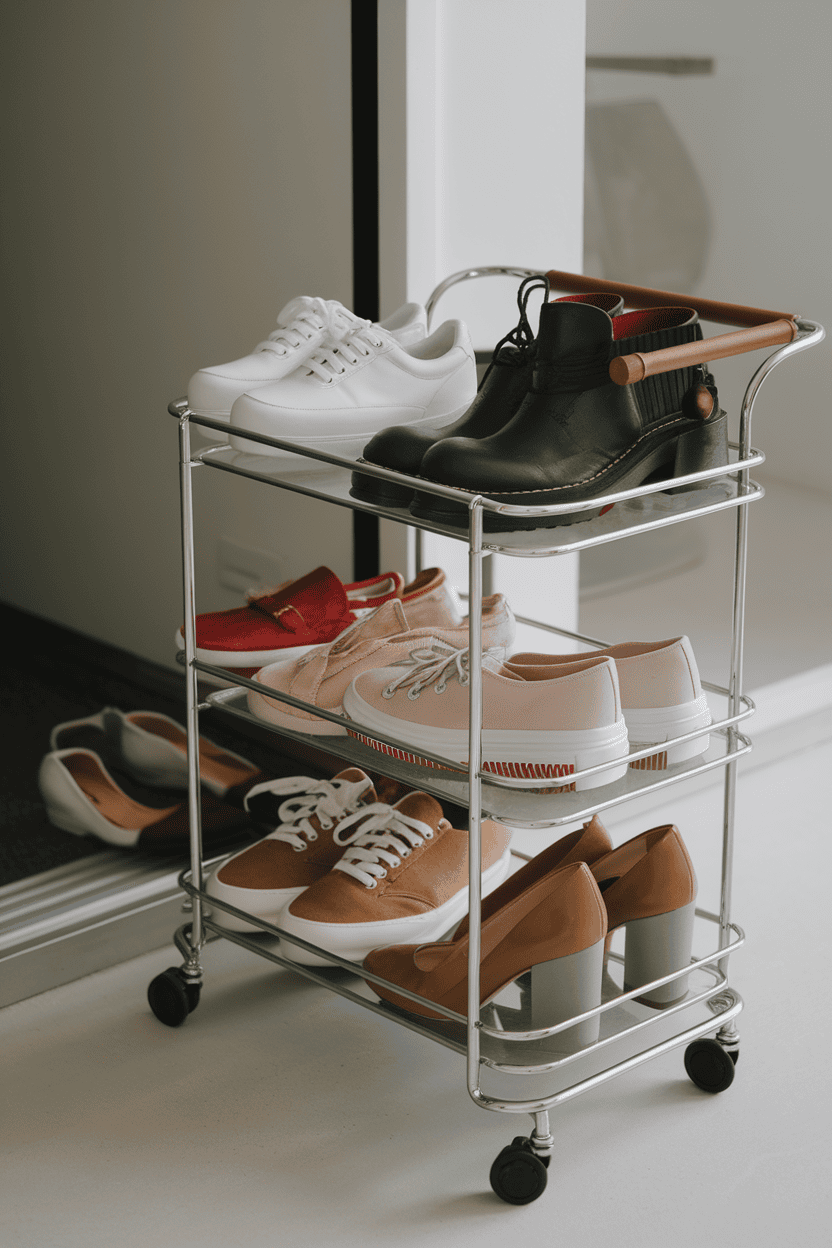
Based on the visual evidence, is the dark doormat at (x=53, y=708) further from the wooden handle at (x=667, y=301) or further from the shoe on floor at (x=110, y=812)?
the wooden handle at (x=667, y=301)

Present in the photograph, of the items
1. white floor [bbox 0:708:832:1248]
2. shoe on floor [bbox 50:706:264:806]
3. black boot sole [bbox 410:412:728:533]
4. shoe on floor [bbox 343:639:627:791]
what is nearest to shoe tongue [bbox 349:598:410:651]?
shoe on floor [bbox 343:639:627:791]

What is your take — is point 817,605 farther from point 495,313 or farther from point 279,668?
point 279,668

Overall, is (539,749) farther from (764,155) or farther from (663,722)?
(764,155)

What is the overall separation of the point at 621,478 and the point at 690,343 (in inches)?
4.6

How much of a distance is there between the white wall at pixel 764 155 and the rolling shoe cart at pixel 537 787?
23.5 inches

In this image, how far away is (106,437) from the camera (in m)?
2.13

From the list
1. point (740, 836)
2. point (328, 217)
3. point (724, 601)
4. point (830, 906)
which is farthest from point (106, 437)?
point (830, 906)

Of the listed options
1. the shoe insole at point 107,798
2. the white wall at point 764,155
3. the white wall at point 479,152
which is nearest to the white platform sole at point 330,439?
the white wall at point 479,152

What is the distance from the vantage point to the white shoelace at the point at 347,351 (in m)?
1.21

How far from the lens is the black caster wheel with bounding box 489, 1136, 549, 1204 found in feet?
3.73

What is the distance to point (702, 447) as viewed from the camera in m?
1.12

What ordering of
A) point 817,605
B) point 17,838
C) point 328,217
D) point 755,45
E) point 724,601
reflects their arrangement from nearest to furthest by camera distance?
1. point 328,217
2. point 17,838
3. point 755,45
4. point 724,601
5. point 817,605

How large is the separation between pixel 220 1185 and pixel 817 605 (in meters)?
1.42

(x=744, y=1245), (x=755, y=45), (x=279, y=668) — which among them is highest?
(x=755, y=45)
